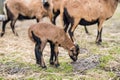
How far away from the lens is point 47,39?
7.15m

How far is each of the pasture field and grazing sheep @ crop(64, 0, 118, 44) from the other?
68 centimetres

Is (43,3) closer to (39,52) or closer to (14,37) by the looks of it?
(14,37)

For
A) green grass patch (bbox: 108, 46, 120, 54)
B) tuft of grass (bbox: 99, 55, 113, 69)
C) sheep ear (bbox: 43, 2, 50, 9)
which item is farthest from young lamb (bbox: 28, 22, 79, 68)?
sheep ear (bbox: 43, 2, 50, 9)

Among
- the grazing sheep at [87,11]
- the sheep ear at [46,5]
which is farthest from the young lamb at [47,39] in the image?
the sheep ear at [46,5]

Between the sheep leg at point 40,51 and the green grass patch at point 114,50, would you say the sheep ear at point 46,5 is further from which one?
the sheep leg at point 40,51

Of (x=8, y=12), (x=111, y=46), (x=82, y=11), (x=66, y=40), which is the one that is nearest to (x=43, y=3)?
(x=8, y=12)

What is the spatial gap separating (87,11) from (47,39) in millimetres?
2444

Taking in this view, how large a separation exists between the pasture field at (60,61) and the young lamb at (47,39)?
0.89 feet

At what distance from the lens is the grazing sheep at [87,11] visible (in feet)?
29.6

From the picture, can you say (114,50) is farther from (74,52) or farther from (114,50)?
(74,52)

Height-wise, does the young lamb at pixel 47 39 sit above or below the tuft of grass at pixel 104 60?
above

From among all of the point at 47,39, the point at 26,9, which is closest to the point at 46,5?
the point at 26,9

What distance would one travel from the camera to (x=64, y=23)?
366 inches

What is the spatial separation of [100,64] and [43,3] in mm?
3592
